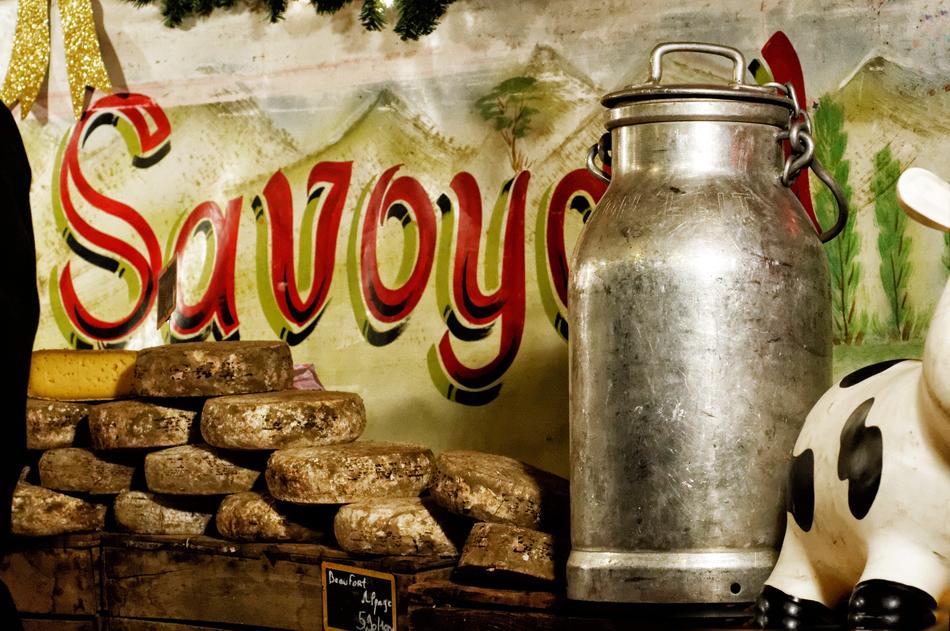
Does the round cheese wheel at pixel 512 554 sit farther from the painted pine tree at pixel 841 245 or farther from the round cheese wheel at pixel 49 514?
the round cheese wheel at pixel 49 514

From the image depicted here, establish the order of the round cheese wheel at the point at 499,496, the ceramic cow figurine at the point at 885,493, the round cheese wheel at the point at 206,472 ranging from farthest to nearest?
the round cheese wheel at the point at 206,472
the round cheese wheel at the point at 499,496
the ceramic cow figurine at the point at 885,493

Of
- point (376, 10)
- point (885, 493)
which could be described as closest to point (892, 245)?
point (885, 493)

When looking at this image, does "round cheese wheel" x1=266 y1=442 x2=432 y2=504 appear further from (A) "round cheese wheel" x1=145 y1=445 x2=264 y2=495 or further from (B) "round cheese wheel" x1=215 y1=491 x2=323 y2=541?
(A) "round cheese wheel" x1=145 y1=445 x2=264 y2=495

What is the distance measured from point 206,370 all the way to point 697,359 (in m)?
1.23

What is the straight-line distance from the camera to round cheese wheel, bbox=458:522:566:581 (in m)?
1.87

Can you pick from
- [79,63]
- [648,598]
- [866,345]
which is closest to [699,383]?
[648,598]

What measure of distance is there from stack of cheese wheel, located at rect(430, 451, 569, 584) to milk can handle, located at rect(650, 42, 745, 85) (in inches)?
28.2

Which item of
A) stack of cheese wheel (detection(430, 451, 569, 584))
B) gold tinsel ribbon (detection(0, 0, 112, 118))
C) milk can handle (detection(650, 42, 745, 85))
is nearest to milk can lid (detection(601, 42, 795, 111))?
milk can handle (detection(650, 42, 745, 85))

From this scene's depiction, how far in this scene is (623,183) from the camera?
5.81 ft

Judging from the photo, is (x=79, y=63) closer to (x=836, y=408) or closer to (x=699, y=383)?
(x=699, y=383)

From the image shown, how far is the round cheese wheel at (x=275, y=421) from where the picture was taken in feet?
7.86

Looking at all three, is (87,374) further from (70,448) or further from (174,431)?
(174,431)

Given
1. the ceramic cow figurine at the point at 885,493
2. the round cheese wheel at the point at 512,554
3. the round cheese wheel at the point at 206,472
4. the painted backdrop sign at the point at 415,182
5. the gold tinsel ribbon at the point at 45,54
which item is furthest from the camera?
the gold tinsel ribbon at the point at 45,54

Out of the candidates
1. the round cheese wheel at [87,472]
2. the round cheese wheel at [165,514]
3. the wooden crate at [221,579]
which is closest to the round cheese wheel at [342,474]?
the wooden crate at [221,579]
